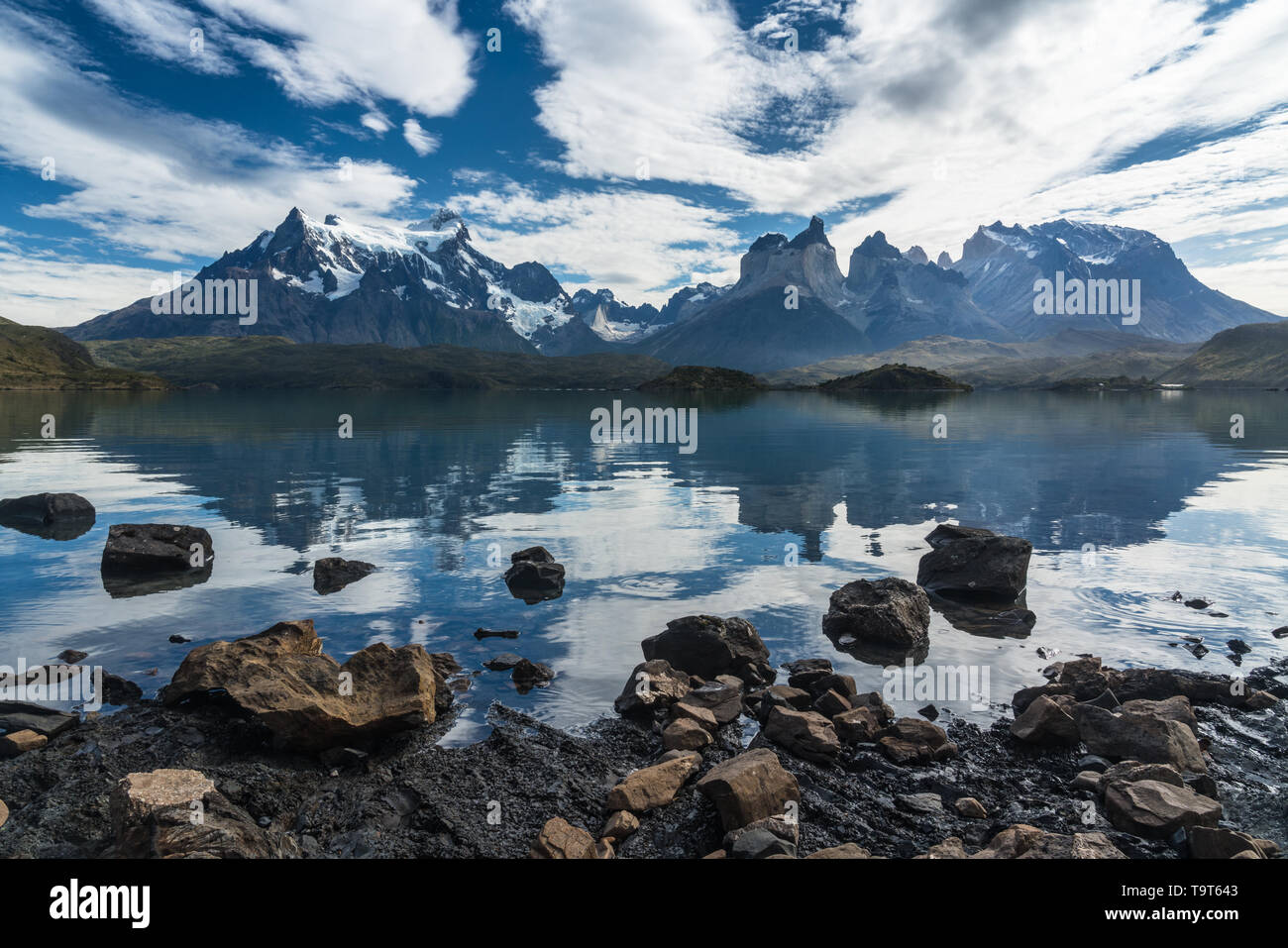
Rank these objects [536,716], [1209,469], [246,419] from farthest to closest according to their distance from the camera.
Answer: [246,419], [1209,469], [536,716]

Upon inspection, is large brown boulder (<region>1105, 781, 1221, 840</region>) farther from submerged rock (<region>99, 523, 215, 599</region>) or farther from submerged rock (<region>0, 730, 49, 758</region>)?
submerged rock (<region>99, 523, 215, 599</region>)

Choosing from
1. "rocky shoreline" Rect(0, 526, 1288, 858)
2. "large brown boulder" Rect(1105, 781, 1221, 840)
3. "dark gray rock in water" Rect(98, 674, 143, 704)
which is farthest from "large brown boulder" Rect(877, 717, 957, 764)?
"dark gray rock in water" Rect(98, 674, 143, 704)

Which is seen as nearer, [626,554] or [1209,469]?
[626,554]

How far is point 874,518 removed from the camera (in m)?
44.0

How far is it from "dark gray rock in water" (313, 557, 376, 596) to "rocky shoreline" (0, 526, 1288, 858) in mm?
8179

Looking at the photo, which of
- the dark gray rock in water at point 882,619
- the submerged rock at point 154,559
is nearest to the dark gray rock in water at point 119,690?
the submerged rock at point 154,559

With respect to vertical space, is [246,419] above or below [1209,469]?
above

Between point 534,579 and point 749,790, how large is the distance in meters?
17.0

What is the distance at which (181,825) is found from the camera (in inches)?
412

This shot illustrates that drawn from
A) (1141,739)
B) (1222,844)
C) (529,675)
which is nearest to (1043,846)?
(1222,844)

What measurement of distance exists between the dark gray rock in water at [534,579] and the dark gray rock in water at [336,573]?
614 cm
